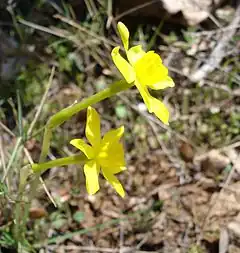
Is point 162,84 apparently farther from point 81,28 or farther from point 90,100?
point 81,28

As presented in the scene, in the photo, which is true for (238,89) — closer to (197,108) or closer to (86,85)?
(197,108)

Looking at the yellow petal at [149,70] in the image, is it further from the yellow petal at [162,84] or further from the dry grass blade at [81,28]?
the dry grass blade at [81,28]

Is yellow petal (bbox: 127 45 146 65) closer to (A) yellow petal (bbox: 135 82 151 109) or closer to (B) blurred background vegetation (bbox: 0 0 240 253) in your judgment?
(A) yellow petal (bbox: 135 82 151 109)

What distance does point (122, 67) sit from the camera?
1.20 metres

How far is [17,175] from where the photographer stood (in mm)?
1886

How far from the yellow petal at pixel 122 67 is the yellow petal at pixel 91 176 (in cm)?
25

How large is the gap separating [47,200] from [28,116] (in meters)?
0.40

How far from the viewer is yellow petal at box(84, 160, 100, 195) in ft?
4.11

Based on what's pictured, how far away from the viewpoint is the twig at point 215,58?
242cm

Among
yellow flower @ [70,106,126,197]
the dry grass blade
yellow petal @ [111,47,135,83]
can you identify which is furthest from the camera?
the dry grass blade

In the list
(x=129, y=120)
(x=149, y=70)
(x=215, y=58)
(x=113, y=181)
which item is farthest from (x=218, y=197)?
(x=149, y=70)

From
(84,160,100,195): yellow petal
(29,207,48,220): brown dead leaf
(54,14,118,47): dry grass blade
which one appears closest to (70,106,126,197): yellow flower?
(84,160,100,195): yellow petal

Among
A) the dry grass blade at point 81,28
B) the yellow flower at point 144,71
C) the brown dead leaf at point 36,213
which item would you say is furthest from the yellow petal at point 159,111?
the dry grass blade at point 81,28

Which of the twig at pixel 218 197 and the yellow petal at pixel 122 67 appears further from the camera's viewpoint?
the twig at pixel 218 197
